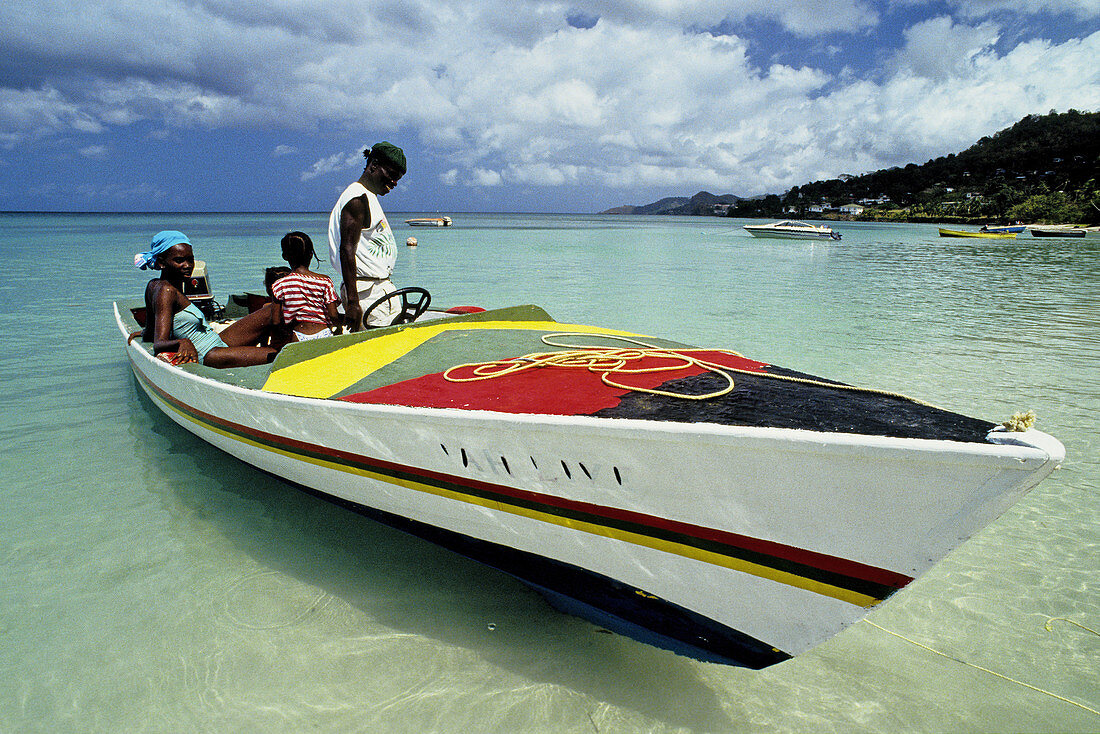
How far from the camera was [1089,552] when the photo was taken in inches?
120

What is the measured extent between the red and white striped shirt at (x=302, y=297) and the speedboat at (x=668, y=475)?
52.4 inches

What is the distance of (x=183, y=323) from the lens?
13.9 ft

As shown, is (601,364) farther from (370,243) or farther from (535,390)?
(370,243)

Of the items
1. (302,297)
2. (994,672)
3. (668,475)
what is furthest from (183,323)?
(994,672)

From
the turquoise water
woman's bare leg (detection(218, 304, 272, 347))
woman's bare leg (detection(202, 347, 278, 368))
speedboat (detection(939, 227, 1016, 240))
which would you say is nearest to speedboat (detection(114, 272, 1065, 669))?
the turquoise water

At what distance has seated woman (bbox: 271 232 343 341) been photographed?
4324 millimetres

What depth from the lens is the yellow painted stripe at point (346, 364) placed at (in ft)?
9.89

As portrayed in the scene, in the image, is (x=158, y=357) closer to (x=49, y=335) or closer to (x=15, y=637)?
(x=15, y=637)

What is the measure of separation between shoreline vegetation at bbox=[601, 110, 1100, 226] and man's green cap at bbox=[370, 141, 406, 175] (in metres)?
71.6

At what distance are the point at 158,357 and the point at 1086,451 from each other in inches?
269

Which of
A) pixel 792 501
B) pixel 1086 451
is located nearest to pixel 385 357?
pixel 792 501

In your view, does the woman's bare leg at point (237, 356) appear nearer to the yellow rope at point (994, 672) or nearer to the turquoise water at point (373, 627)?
the turquoise water at point (373, 627)

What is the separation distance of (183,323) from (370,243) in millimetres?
1480

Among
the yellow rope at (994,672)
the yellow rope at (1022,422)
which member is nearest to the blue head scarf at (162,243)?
the yellow rope at (1022,422)
